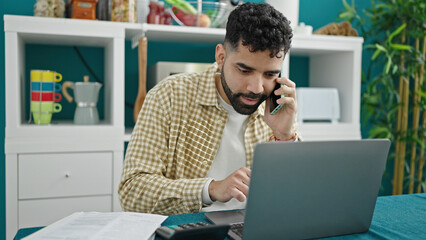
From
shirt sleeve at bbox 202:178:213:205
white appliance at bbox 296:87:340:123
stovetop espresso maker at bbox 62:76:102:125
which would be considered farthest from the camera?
white appliance at bbox 296:87:340:123

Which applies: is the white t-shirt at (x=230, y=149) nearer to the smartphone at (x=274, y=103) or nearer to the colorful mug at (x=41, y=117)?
the smartphone at (x=274, y=103)

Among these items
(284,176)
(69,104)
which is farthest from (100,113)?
(284,176)

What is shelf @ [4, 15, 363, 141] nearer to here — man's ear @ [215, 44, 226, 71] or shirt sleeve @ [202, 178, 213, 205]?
man's ear @ [215, 44, 226, 71]

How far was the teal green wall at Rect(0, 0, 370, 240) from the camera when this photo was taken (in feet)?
7.42

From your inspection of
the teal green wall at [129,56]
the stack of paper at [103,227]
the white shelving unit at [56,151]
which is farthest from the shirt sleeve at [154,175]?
the teal green wall at [129,56]

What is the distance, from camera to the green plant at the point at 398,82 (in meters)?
2.61

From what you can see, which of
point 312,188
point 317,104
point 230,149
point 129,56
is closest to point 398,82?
point 317,104

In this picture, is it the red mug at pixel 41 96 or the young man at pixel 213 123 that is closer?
the young man at pixel 213 123

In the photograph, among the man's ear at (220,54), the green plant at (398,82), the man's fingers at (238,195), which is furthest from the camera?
the green plant at (398,82)

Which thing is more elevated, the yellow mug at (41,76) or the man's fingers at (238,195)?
the yellow mug at (41,76)

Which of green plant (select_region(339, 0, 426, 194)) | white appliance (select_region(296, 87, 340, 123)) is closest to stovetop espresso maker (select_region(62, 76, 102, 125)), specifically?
white appliance (select_region(296, 87, 340, 123))

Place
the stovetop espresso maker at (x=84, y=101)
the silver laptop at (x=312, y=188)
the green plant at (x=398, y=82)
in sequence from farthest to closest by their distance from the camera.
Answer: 1. the green plant at (x=398, y=82)
2. the stovetop espresso maker at (x=84, y=101)
3. the silver laptop at (x=312, y=188)

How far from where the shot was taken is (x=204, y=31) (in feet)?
7.11

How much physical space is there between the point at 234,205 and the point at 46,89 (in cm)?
114
